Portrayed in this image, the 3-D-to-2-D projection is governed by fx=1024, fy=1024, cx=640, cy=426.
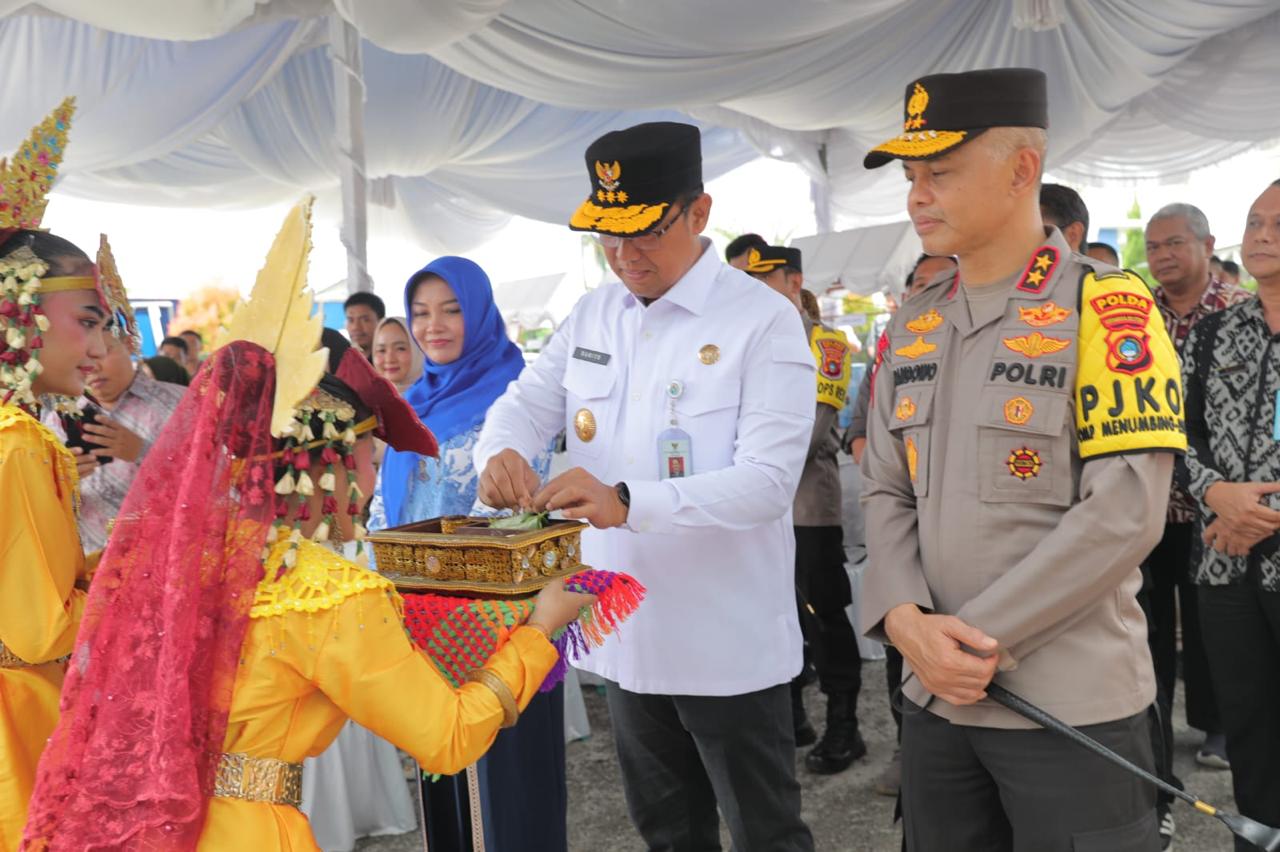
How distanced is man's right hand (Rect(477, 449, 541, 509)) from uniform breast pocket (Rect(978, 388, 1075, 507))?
952 millimetres

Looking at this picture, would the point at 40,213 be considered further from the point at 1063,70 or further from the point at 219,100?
the point at 1063,70

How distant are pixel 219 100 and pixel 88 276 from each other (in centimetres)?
562

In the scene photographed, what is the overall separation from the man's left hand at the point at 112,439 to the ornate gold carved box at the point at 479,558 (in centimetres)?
151

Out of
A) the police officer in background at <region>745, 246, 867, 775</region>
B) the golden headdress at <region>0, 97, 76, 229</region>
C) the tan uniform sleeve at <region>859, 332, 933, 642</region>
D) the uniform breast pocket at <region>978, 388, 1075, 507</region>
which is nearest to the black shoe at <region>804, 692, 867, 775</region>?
the police officer in background at <region>745, 246, 867, 775</region>

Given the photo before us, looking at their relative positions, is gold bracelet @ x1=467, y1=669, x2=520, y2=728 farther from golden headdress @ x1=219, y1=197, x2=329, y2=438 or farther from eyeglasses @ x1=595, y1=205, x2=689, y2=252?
eyeglasses @ x1=595, y1=205, x2=689, y2=252

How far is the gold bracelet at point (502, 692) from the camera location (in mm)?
1803

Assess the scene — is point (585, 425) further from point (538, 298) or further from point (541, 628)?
point (538, 298)

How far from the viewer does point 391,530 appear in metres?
2.11

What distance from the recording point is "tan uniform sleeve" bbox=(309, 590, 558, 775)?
1615 mm

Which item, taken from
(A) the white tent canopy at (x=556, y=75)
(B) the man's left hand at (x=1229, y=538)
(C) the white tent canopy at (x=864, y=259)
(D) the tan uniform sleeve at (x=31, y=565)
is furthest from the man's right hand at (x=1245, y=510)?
(C) the white tent canopy at (x=864, y=259)

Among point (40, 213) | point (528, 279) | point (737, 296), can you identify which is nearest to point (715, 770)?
point (737, 296)

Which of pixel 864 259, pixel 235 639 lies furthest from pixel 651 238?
pixel 864 259

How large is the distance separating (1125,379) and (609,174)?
3.97ft

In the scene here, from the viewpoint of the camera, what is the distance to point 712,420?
2.37m
